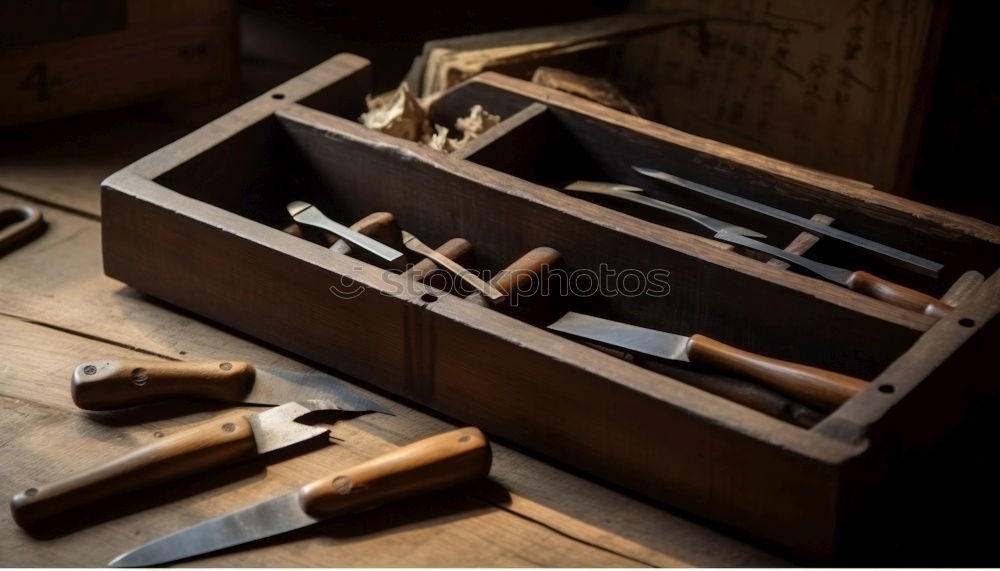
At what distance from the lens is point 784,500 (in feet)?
3.83

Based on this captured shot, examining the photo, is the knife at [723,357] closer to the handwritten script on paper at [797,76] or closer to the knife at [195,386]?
the knife at [195,386]

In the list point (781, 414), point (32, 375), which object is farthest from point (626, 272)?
point (32, 375)

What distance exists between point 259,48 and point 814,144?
3.26 feet

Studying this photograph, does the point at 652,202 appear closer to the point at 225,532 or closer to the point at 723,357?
the point at 723,357

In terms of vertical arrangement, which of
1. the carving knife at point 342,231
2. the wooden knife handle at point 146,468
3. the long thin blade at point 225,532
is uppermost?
the carving knife at point 342,231

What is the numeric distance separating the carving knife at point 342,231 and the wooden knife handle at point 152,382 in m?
0.19

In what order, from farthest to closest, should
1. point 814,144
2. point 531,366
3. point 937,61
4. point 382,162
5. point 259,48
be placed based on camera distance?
point 259,48, point 814,144, point 937,61, point 382,162, point 531,366

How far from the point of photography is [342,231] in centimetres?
150

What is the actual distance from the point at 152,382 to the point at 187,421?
5 centimetres

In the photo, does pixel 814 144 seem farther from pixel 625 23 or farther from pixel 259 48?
pixel 259 48

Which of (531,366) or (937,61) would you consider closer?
(531,366)

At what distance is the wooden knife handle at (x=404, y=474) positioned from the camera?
1.22 meters

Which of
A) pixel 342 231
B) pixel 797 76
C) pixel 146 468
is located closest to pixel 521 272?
pixel 342 231

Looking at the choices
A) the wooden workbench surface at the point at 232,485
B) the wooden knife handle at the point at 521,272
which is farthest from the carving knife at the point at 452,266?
the wooden workbench surface at the point at 232,485
